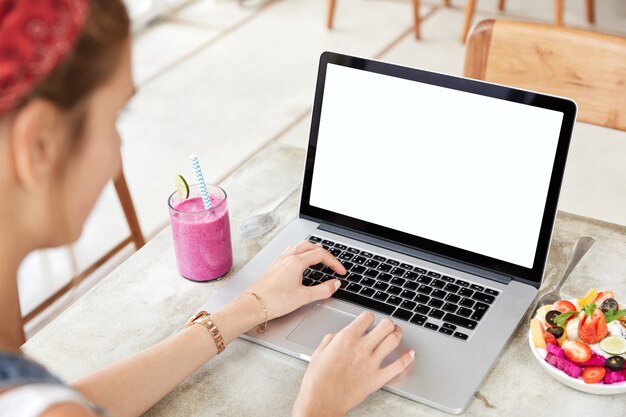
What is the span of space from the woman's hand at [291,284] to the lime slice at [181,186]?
18 centimetres

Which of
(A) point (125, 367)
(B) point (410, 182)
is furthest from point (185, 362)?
(B) point (410, 182)

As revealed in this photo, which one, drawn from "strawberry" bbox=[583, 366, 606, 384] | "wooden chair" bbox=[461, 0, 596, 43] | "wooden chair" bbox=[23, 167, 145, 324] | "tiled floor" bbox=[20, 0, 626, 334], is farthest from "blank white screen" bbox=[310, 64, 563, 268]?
"wooden chair" bbox=[461, 0, 596, 43]

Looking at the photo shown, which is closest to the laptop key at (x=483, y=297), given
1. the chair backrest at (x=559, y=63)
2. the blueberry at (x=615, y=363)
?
the blueberry at (x=615, y=363)

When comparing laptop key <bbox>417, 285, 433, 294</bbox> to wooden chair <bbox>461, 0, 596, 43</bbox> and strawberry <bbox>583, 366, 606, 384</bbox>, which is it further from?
wooden chair <bbox>461, 0, 596, 43</bbox>

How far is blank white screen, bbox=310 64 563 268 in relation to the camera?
3.77 feet

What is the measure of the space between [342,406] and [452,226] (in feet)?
1.23

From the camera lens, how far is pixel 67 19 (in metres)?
0.64

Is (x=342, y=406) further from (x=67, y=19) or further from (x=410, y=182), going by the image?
(x=67, y=19)

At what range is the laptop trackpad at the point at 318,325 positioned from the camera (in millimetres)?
1104

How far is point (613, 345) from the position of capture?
3.26 ft

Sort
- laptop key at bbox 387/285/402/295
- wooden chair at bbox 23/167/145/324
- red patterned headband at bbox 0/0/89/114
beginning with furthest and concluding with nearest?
wooden chair at bbox 23/167/145/324, laptop key at bbox 387/285/402/295, red patterned headband at bbox 0/0/89/114

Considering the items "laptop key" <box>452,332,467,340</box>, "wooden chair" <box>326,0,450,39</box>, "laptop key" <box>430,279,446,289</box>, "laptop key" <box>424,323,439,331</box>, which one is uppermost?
"laptop key" <box>430,279,446,289</box>

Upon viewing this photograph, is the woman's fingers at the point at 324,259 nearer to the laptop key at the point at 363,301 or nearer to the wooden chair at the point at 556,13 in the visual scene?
the laptop key at the point at 363,301

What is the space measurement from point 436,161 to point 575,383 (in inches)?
15.5
